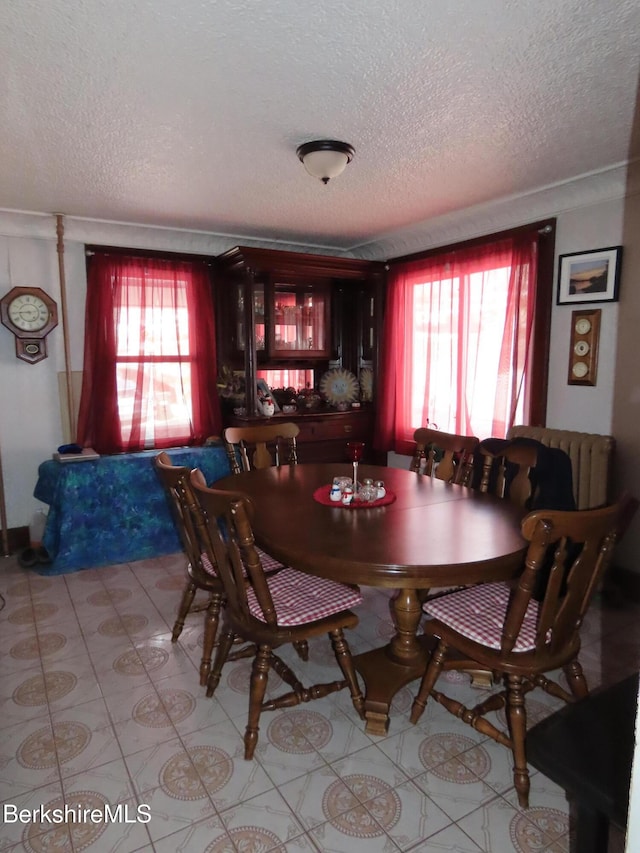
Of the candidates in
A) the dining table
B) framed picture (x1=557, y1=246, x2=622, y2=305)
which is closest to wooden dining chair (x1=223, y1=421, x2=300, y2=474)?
the dining table

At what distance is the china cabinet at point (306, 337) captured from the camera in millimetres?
4059

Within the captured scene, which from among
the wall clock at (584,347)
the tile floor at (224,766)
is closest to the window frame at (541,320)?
the wall clock at (584,347)

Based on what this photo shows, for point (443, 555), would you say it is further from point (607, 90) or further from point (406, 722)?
point (607, 90)

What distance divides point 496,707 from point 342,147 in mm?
2366

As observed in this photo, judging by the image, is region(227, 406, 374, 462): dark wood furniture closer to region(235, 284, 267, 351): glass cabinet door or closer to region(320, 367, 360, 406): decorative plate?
region(320, 367, 360, 406): decorative plate

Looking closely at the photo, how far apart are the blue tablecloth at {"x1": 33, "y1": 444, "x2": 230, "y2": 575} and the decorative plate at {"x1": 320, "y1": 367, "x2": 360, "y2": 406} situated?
1417 millimetres

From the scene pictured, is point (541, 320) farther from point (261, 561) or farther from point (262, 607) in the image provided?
point (262, 607)

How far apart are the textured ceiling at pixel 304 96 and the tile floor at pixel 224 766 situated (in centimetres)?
232

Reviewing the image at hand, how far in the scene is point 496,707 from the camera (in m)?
1.86

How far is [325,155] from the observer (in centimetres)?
237

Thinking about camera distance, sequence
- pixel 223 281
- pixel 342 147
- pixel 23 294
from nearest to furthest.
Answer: pixel 342 147
pixel 23 294
pixel 223 281

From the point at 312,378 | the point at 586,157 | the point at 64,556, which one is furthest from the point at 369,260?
the point at 64,556

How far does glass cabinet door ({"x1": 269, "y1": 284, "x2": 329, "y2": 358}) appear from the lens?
4.35m

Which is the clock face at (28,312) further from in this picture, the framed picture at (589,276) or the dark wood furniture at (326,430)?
the framed picture at (589,276)
